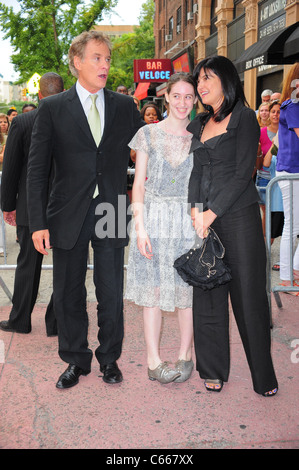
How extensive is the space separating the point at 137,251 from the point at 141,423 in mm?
1138

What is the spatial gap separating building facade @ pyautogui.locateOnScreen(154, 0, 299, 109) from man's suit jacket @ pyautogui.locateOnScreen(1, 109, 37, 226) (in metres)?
7.79

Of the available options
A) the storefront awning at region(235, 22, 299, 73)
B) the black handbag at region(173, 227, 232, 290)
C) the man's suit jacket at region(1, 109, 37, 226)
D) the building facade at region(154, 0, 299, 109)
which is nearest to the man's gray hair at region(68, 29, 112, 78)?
the man's suit jacket at region(1, 109, 37, 226)

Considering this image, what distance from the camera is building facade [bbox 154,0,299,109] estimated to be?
12.5 m

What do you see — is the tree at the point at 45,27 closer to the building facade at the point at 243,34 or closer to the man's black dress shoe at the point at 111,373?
the building facade at the point at 243,34

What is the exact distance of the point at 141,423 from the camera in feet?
10.1

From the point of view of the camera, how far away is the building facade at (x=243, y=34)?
12.5 m

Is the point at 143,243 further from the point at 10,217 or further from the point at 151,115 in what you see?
the point at 151,115

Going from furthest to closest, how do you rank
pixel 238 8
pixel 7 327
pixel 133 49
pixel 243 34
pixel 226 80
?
pixel 133 49 < pixel 238 8 < pixel 243 34 < pixel 7 327 < pixel 226 80

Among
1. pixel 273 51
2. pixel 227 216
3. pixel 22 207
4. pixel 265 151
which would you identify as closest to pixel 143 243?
pixel 227 216

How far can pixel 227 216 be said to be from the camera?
3.30 meters

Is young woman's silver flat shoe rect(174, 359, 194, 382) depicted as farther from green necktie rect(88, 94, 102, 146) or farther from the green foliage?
the green foliage

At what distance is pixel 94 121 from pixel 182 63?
87.0ft
